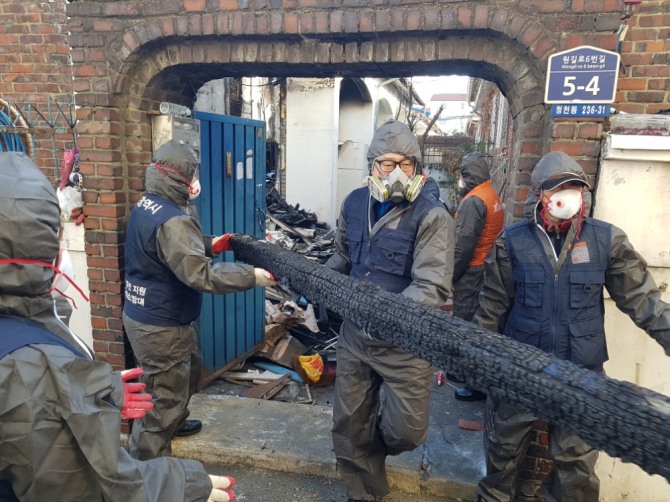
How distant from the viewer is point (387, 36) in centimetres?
297

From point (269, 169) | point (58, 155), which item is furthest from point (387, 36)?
point (269, 169)

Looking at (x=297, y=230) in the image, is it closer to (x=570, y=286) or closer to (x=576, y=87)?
(x=576, y=87)

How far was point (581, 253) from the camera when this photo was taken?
239cm

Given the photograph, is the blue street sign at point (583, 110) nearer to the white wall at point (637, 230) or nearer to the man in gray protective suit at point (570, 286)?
the white wall at point (637, 230)

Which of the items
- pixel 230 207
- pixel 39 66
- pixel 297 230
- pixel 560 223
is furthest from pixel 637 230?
pixel 297 230

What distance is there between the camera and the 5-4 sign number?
8.46ft

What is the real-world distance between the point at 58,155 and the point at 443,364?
405cm

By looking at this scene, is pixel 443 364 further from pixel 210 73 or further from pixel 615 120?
pixel 210 73

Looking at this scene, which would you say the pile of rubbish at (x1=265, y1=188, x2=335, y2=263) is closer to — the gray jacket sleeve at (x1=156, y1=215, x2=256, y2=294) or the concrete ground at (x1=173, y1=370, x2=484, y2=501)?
the concrete ground at (x1=173, y1=370, x2=484, y2=501)

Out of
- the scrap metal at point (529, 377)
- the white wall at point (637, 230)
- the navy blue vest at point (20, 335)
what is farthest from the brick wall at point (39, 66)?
the white wall at point (637, 230)

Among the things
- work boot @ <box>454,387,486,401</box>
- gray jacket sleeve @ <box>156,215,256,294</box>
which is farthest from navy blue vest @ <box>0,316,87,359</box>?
work boot @ <box>454,387,486,401</box>

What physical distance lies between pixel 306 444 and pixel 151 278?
1632 mm

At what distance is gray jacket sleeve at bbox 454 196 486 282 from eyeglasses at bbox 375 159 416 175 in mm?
1693

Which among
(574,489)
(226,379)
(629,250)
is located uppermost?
(629,250)
